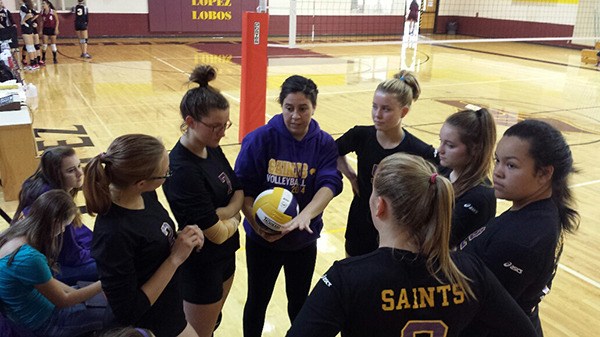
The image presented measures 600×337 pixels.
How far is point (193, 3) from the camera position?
18.4 metres

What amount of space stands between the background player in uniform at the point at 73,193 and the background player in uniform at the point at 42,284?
38 cm

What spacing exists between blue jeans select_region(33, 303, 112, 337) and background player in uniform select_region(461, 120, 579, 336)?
1728 millimetres

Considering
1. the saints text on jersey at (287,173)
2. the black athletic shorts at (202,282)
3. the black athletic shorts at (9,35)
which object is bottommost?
the black athletic shorts at (202,282)

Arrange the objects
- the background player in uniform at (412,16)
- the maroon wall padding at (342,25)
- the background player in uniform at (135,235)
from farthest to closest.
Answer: the background player in uniform at (412,16) → the maroon wall padding at (342,25) → the background player in uniform at (135,235)

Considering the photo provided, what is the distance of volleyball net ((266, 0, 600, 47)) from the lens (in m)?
19.5

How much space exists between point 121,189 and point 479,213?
58.3 inches

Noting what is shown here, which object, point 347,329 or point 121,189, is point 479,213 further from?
point 121,189

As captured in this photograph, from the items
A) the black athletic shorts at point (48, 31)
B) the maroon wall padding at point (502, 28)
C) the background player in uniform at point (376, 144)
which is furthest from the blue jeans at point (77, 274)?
the maroon wall padding at point (502, 28)

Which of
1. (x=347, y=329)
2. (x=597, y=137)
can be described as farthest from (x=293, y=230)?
(x=597, y=137)

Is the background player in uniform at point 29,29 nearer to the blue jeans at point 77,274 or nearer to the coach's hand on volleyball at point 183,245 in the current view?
the blue jeans at point 77,274

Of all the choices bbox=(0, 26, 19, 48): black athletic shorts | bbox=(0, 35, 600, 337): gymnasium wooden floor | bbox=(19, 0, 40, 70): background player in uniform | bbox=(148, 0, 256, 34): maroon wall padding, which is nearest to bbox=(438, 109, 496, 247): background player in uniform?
bbox=(0, 35, 600, 337): gymnasium wooden floor

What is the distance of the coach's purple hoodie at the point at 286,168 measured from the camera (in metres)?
2.80

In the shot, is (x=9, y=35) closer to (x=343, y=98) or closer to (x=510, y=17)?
(x=343, y=98)

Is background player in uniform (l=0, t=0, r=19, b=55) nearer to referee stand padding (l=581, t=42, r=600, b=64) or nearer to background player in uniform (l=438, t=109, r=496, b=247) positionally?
background player in uniform (l=438, t=109, r=496, b=247)
